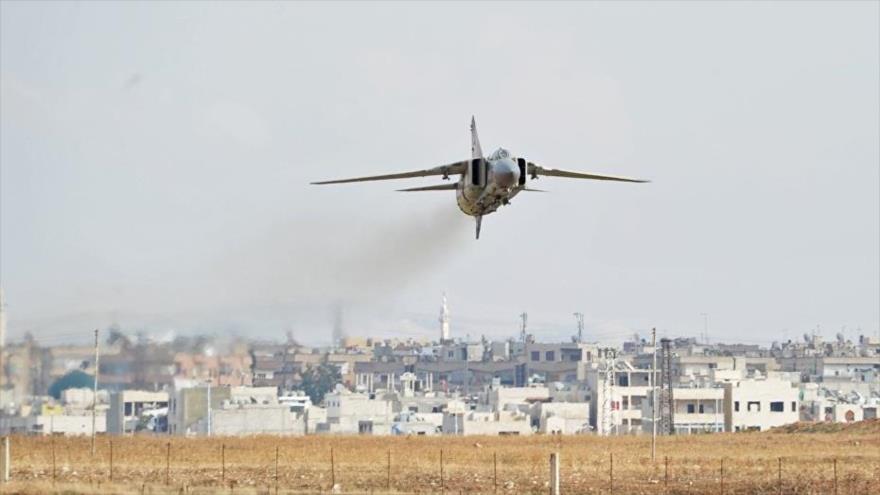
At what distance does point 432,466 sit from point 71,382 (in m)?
39.5

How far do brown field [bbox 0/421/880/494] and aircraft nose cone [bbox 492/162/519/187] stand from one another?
376 inches

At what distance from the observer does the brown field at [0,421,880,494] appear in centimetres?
5647

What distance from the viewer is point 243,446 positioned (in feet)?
265

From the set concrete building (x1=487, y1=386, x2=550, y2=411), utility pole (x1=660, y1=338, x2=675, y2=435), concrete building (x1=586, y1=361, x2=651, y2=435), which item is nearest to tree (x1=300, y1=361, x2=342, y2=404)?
concrete building (x1=487, y1=386, x2=550, y2=411)

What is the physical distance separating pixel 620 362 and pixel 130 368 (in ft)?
327

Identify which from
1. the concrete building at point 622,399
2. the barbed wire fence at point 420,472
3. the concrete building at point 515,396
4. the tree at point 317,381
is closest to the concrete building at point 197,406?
the tree at point 317,381

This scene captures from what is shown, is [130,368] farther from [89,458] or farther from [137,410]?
[137,410]

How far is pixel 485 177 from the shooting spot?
6138 cm

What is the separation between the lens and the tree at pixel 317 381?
183 metres

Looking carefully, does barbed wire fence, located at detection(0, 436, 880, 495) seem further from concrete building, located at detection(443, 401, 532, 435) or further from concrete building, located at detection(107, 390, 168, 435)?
concrete building, located at detection(443, 401, 532, 435)

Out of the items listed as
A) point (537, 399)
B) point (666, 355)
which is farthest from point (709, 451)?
point (537, 399)

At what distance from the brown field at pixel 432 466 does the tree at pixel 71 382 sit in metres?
10.7

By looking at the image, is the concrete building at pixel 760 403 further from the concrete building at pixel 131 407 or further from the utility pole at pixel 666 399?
the concrete building at pixel 131 407

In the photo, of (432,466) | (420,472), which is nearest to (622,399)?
(432,466)
